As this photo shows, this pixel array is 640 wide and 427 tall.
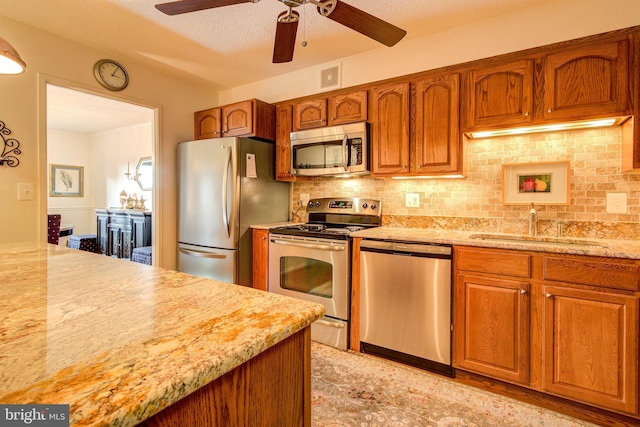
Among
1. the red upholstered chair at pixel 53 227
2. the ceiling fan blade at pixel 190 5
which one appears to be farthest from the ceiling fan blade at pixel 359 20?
the red upholstered chair at pixel 53 227

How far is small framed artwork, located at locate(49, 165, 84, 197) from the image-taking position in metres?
5.96

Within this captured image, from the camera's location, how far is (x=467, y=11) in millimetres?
2230

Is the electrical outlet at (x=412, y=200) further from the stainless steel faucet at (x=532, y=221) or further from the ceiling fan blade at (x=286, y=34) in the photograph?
the ceiling fan blade at (x=286, y=34)

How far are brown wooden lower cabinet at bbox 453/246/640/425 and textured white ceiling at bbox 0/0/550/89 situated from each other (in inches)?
64.9

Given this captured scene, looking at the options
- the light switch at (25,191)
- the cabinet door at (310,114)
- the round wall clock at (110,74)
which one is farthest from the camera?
the cabinet door at (310,114)

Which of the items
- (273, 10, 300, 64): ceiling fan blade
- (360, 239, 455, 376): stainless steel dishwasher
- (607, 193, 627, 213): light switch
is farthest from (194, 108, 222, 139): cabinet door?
(607, 193, 627, 213): light switch

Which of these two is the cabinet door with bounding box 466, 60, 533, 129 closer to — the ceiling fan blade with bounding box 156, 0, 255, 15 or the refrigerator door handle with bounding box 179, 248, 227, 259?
the ceiling fan blade with bounding box 156, 0, 255, 15

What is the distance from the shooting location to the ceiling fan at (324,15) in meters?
1.57

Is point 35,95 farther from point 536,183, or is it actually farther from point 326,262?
point 536,183

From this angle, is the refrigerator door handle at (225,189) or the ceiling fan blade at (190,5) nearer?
the ceiling fan blade at (190,5)

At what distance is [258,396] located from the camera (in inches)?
24.5

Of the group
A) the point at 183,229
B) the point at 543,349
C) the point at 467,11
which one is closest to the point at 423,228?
the point at 543,349

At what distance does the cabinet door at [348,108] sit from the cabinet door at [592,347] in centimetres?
179

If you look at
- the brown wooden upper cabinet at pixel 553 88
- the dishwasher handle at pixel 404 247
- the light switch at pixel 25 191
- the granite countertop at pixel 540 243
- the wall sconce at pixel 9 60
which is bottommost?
the dishwasher handle at pixel 404 247
